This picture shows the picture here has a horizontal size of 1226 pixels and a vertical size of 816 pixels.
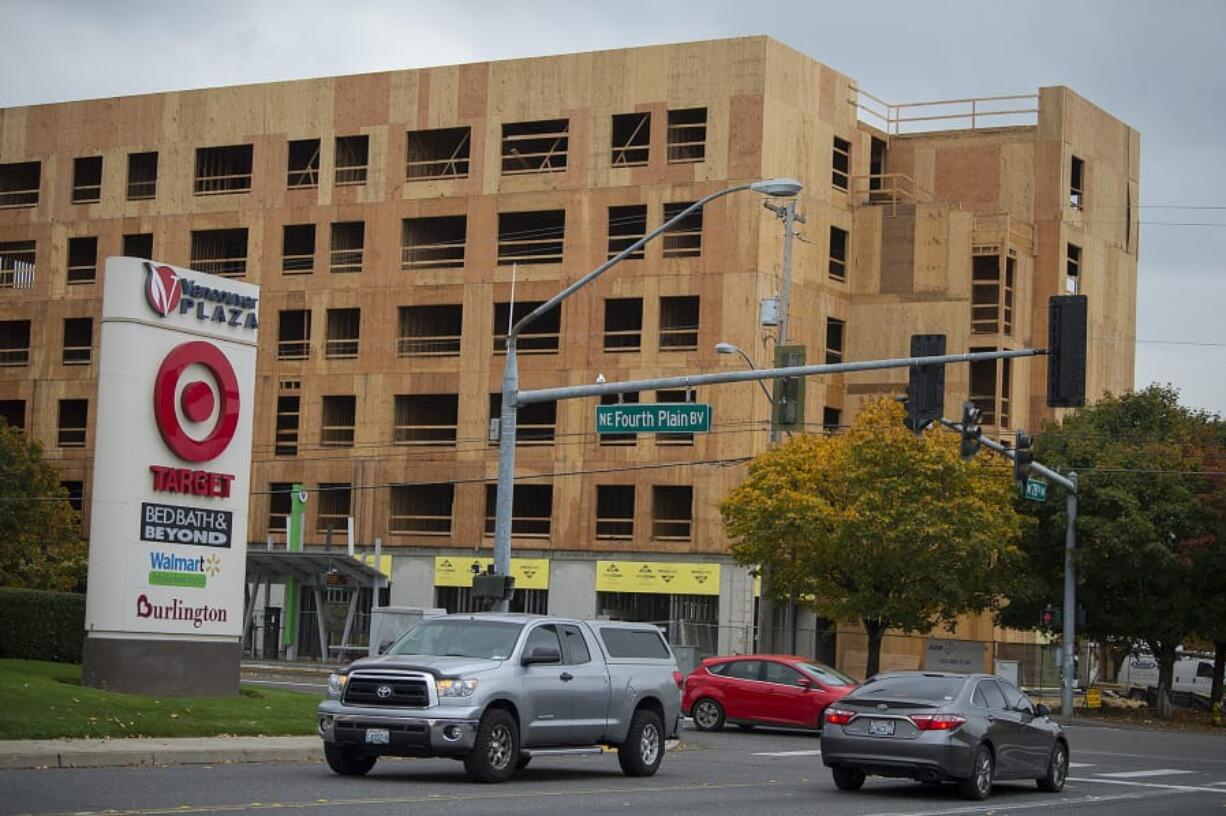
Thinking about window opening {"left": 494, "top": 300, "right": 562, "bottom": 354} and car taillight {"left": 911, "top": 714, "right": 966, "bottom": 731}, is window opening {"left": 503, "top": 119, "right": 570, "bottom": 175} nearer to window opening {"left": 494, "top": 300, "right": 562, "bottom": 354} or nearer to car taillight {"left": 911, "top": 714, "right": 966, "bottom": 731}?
window opening {"left": 494, "top": 300, "right": 562, "bottom": 354}

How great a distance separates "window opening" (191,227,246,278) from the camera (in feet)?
242

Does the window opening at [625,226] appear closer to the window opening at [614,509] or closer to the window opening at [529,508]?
the window opening at [614,509]

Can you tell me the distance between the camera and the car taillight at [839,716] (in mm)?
22594

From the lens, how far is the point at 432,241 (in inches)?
2805

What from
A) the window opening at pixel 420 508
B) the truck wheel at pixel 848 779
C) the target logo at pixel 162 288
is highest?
the target logo at pixel 162 288

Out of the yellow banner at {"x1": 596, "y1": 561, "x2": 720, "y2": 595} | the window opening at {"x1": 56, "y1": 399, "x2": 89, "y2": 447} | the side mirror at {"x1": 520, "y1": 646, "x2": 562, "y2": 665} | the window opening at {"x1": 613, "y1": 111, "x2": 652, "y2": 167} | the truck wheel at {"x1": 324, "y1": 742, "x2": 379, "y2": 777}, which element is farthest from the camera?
the window opening at {"x1": 56, "y1": 399, "x2": 89, "y2": 447}

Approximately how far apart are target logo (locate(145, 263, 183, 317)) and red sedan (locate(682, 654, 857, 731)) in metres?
12.2

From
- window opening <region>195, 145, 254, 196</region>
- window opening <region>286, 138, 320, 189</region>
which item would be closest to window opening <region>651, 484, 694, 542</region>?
window opening <region>286, 138, 320, 189</region>

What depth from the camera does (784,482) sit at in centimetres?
5216

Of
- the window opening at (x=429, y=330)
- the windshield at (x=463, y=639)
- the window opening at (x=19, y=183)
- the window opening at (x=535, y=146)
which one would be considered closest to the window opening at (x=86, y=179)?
the window opening at (x=19, y=183)

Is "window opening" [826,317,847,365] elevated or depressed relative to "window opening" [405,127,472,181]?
depressed

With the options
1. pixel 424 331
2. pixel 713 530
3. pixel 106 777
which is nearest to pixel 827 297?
pixel 713 530

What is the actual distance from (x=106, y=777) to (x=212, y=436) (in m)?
12.5

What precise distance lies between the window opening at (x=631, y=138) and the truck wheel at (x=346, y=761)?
154ft
